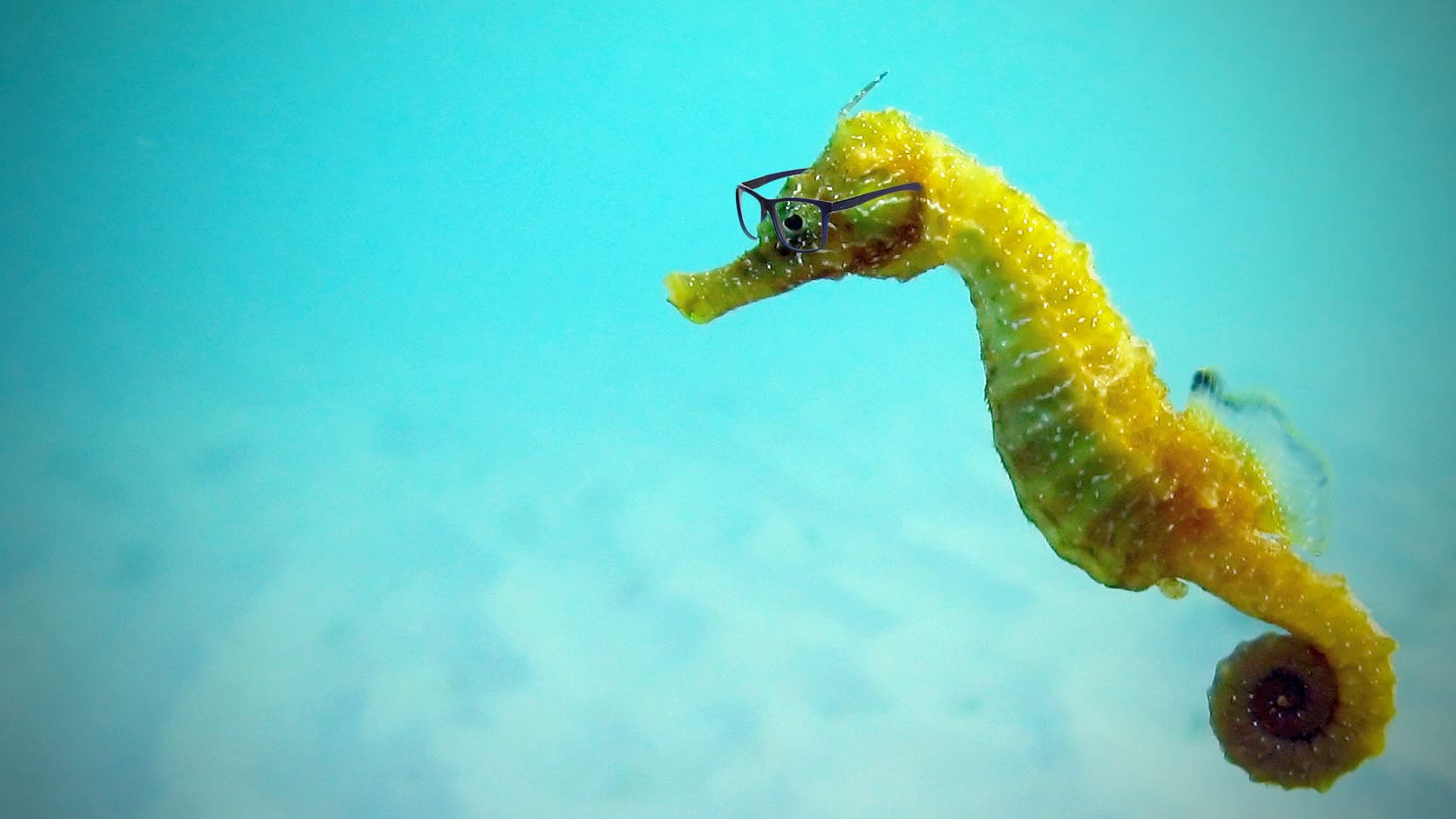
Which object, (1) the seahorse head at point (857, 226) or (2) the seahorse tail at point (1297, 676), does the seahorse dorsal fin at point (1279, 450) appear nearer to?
(2) the seahorse tail at point (1297, 676)

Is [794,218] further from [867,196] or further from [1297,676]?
[1297,676]

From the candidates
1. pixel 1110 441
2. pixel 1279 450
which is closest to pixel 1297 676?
pixel 1279 450

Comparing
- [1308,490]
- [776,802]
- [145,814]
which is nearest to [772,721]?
[776,802]

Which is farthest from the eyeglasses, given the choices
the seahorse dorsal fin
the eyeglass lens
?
the seahorse dorsal fin

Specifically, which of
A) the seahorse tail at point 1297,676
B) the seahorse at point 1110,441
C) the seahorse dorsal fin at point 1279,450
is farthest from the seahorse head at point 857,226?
the seahorse tail at point 1297,676

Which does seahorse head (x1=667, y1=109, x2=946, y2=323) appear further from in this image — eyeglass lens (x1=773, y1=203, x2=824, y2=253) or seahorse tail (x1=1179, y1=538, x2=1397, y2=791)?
seahorse tail (x1=1179, y1=538, x2=1397, y2=791)

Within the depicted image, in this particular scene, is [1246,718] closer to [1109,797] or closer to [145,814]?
[1109,797]
